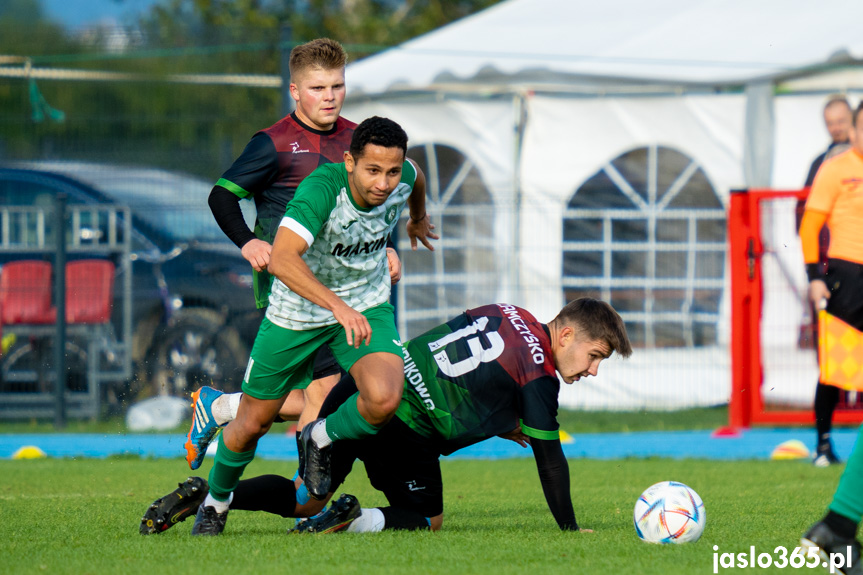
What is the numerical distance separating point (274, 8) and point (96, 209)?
52.0ft

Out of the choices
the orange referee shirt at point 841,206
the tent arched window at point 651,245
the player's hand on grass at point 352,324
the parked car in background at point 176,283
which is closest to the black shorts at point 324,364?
the player's hand on grass at point 352,324

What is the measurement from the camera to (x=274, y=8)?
82.1ft

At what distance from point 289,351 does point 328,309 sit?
0.41 metres

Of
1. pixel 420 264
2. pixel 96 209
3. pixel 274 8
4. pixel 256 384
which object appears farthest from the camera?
pixel 274 8

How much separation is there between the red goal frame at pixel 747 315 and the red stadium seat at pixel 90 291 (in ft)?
18.9

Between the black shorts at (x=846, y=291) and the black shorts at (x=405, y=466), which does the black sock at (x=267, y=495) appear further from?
the black shorts at (x=846, y=291)

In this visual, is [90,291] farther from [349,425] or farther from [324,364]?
[349,425]

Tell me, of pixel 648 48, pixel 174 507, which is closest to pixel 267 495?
pixel 174 507

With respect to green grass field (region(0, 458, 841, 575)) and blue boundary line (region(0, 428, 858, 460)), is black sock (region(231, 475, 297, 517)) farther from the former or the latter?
blue boundary line (region(0, 428, 858, 460))

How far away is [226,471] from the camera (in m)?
4.60

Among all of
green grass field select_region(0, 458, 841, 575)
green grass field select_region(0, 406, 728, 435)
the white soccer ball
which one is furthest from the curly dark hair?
green grass field select_region(0, 406, 728, 435)

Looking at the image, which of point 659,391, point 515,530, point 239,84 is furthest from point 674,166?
point 515,530

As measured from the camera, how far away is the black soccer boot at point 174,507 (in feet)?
15.4

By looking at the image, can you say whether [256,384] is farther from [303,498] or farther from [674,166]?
[674,166]
